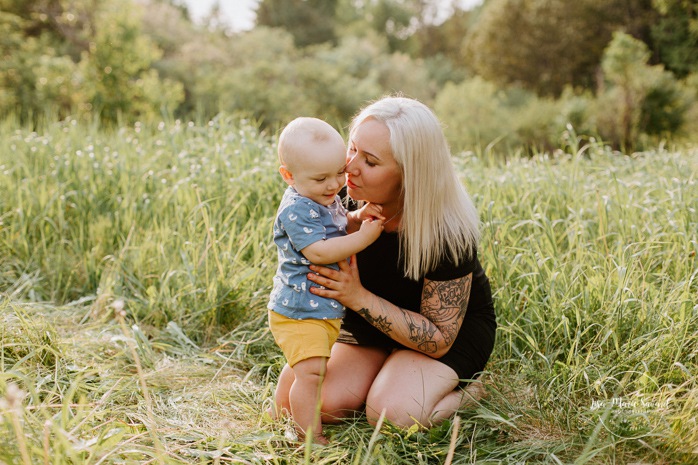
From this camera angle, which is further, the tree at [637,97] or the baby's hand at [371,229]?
the tree at [637,97]

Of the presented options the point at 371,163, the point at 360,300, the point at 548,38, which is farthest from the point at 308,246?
the point at 548,38

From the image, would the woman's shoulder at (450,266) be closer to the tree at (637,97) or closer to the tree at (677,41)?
the tree at (637,97)

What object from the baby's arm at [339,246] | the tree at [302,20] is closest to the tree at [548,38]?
the tree at [302,20]

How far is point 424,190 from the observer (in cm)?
236

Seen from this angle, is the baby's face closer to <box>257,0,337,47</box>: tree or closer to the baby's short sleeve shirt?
the baby's short sleeve shirt

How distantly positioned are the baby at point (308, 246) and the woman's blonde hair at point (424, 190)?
7.8 inches

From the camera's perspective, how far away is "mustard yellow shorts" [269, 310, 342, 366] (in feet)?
7.30

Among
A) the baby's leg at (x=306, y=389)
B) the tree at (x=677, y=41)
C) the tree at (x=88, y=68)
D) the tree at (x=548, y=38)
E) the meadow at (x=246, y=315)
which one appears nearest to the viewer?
the meadow at (x=246, y=315)

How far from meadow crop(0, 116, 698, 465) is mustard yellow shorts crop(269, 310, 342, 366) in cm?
32

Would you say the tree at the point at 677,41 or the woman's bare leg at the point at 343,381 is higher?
the tree at the point at 677,41

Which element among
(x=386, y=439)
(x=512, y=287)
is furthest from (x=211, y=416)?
(x=512, y=287)

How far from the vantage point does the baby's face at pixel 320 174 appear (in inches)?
84.9

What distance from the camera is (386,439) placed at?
2.31 metres

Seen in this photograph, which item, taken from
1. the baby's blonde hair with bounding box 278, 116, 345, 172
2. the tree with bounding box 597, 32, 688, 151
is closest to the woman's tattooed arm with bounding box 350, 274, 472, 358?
the baby's blonde hair with bounding box 278, 116, 345, 172
